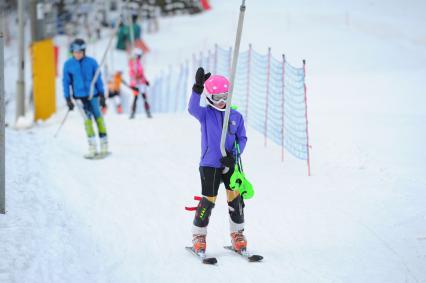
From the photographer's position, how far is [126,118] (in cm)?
1441

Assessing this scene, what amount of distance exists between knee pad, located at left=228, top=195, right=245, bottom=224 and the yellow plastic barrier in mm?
11066

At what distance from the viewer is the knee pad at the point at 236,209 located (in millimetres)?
5691

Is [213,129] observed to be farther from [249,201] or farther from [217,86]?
[249,201]

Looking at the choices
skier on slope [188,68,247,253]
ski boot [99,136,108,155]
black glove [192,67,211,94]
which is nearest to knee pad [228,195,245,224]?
skier on slope [188,68,247,253]

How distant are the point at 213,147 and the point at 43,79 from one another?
1133 centimetres

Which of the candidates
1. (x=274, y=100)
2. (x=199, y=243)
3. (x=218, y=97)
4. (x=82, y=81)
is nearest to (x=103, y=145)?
(x=82, y=81)

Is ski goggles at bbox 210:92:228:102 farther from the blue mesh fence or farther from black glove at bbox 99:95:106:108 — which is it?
black glove at bbox 99:95:106:108

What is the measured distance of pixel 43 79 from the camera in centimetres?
1587

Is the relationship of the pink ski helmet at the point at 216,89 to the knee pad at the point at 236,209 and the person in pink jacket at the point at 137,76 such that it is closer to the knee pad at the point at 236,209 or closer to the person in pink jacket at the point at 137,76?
the knee pad at the point at 236,209

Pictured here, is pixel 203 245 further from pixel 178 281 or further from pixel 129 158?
pixel 129 158

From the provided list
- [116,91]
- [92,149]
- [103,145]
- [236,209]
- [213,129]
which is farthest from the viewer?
[116,91]

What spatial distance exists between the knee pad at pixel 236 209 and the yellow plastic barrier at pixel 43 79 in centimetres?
1107

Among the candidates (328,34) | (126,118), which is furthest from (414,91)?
(328,34)

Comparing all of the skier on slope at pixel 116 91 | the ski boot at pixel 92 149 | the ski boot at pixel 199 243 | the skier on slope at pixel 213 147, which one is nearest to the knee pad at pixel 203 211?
the skier on slope at pixel 213 147
